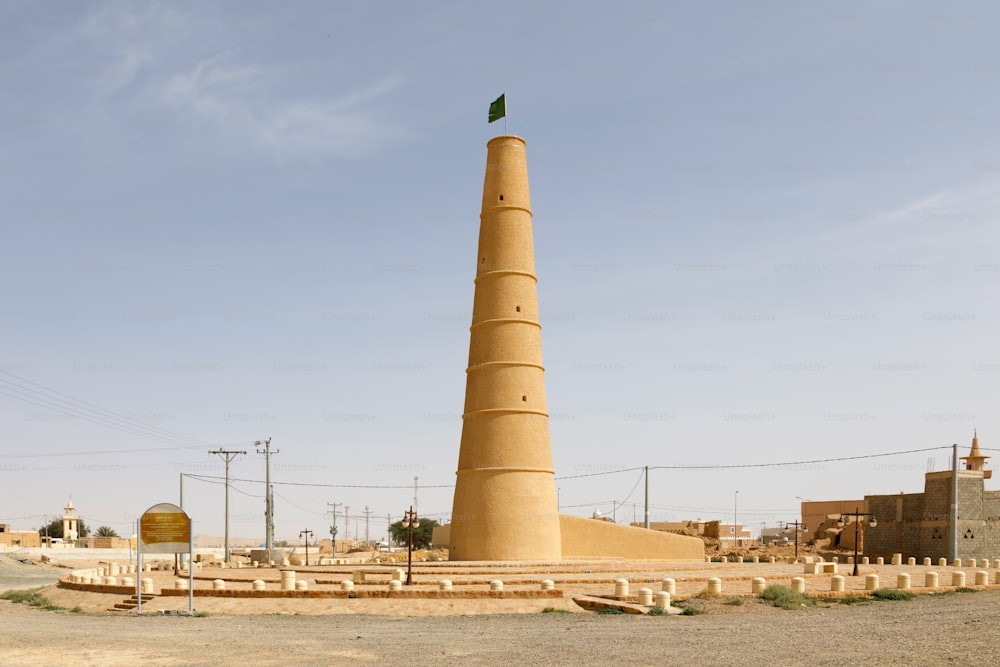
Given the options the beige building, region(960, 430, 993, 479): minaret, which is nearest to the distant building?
region(960, 430, 993, 479): minaret

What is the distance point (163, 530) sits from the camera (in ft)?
72.4

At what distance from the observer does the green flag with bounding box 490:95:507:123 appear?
34469mm

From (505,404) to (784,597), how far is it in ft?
36.8

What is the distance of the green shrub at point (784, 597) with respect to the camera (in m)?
22.3

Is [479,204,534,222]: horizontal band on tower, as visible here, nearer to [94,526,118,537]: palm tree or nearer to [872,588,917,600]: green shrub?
[872,588,917,600]: green shrub

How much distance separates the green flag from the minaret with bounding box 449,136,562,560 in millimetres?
2311

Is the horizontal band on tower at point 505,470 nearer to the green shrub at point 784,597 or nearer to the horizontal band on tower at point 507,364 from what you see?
the horizontal band on tower at point 507,364

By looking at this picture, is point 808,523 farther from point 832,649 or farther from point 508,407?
point 832,649

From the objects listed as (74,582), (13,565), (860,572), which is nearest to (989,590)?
(860,572)

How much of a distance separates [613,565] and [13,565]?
122 feet

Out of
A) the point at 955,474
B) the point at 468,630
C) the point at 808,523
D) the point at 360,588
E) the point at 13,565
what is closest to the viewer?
the point at 468,630

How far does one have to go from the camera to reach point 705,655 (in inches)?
568

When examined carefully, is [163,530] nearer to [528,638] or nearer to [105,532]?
[528,638]

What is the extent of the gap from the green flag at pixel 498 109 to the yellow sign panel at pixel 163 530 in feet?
62.4
